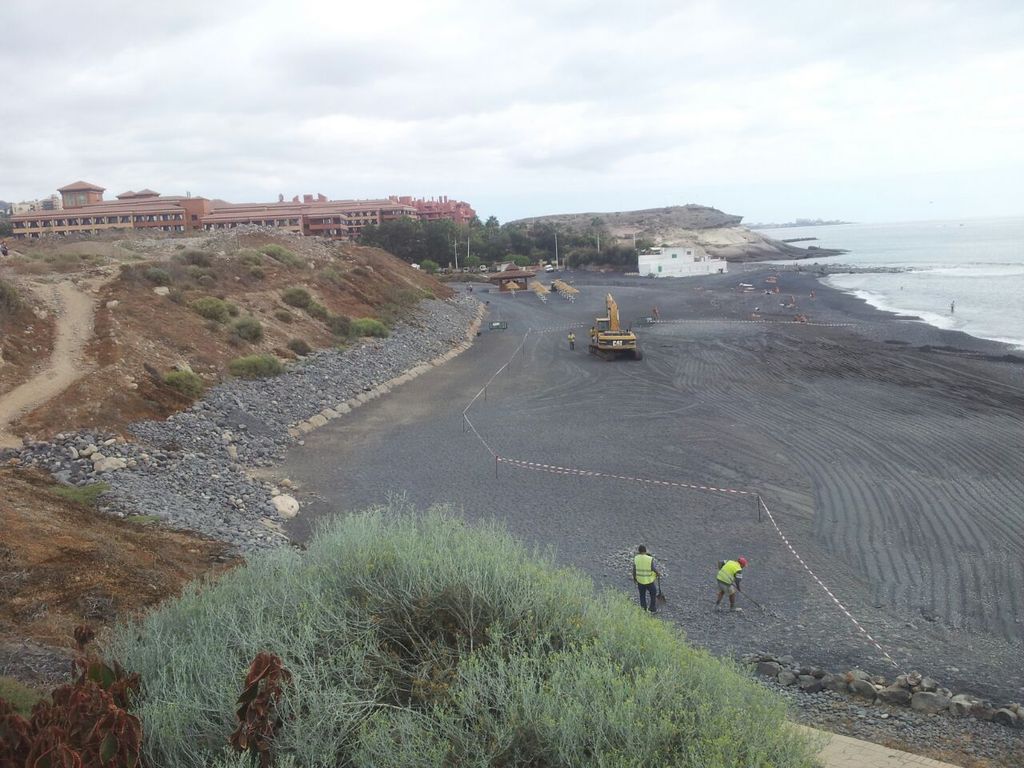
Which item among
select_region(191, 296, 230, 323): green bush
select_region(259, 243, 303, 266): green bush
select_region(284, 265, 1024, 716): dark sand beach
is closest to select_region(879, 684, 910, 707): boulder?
select_region(284, 265, 1024, 716): dark sand beach

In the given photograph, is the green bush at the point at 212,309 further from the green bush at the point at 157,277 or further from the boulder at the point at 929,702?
the boulder at the point at 929,702

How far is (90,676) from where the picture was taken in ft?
18.8

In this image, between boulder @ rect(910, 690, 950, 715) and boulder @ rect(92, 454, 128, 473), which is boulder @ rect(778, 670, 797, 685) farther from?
boulder @ rect(92, 454, 128, 473)

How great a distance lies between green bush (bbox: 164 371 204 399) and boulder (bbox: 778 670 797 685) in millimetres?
18753

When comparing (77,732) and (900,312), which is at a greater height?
(900,312)

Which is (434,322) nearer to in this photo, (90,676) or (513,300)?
(513,300)

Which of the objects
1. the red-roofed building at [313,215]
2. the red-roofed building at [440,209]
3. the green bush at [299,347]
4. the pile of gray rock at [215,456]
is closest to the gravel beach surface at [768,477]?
the pile of gray rock at [215,456]

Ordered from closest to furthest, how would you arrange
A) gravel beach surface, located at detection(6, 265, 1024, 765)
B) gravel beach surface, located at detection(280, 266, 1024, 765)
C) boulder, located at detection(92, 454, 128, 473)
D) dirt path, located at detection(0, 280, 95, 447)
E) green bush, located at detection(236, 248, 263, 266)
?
gravel beach surface, located at detection(6, 265, 1024, 765) → gravel beach surface, located at detection(280, 266, 1024, 765) → boulder, located at detection(92, 454, 128, 473) → dirt path, located at detection(0, 280, 95, 447) → green bush, located at detection(236, 248, 263, 266)

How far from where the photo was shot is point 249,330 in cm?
3088

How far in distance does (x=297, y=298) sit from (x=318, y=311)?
137 cm

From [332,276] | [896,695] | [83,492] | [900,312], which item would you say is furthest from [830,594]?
[900,312]

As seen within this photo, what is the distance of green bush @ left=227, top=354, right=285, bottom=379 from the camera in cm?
2693

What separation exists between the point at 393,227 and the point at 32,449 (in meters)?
78.8

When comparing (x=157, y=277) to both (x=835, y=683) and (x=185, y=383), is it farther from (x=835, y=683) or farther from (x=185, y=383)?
(x=835, y=683)
